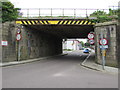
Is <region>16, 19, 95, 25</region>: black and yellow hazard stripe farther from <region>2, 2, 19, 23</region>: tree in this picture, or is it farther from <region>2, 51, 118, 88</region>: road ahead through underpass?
<region>2, 51, 118, 88</region>: road ahead through underpass

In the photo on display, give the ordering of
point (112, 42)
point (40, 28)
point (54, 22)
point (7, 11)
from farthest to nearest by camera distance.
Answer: point (40, 28) < point (54, 22) < point (7, 11) < point (112, 42)

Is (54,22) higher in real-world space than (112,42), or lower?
higher

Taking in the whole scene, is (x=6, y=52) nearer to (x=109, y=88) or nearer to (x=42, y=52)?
(x=42, y=52)

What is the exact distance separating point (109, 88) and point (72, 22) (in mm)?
12072

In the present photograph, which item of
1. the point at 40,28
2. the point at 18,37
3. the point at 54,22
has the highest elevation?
the point at 54,22

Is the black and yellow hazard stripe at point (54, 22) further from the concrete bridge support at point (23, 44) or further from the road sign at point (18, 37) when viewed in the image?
the road sign at point (18, 37)

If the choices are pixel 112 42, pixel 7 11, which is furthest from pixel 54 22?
pixel 112 42

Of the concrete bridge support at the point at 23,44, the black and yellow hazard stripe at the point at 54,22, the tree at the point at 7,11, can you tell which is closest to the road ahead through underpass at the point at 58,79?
the concrete bridge support at the point at 23,44

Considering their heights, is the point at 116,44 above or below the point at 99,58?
above

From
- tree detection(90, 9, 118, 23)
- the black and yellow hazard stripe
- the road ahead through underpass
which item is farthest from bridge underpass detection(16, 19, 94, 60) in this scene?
the road ahead through underpass

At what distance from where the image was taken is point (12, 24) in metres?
15.1

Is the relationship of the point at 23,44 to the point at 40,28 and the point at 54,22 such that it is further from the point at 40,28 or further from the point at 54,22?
the point at 54,22

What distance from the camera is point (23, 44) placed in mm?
16484

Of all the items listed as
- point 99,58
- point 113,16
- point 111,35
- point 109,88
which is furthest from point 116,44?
point 109,88
